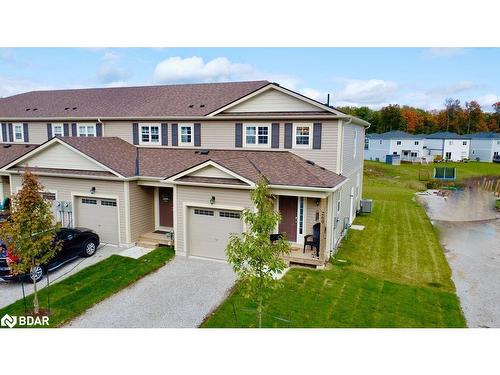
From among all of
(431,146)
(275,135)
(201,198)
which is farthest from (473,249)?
(431,146)

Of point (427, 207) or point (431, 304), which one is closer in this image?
point (431, 304)

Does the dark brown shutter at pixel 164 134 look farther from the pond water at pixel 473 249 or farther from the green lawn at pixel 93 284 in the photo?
the pond water at pixel 473 249

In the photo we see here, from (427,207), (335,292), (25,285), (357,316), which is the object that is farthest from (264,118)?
(427,207)

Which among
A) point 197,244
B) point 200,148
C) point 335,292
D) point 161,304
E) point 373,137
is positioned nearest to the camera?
point 161,304

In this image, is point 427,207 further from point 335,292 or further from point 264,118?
point 335,292

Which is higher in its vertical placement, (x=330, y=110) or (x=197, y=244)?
(x=330, y=110)

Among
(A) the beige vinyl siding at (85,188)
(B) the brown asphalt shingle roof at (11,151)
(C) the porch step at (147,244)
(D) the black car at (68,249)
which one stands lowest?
(C) the porch step at (147,244)

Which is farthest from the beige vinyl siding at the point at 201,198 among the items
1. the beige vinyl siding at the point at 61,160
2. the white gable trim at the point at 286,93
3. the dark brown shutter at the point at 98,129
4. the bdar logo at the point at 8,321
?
the dark brown shutter at the point at 98,129
